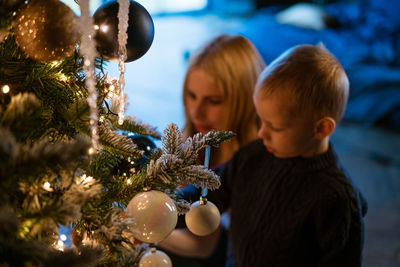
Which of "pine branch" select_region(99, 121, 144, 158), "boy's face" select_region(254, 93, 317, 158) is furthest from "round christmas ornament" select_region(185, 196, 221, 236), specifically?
"boy's face" select_region(254, 93, 317, 158)

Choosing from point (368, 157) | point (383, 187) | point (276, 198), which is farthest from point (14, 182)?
point (368, 157)

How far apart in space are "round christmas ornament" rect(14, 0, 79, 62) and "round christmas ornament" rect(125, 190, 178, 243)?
23 centimetres

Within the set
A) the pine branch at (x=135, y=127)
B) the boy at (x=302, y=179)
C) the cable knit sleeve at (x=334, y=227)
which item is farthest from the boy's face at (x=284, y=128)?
the pine branch at (x=135, y=127)

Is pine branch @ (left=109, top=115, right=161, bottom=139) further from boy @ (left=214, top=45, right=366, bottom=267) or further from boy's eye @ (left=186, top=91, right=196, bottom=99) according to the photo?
boy's eye @ (left=186, top=91, right=196, bottom=99)

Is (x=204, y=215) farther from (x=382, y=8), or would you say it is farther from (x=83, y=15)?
(x=382, y=8)

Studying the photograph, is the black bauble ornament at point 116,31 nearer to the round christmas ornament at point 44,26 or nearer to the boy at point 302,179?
the round christmas ornament at point 44,26

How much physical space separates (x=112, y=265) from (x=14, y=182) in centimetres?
18

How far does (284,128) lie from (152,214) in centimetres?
49

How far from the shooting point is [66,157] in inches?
14.5

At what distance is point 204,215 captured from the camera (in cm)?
58

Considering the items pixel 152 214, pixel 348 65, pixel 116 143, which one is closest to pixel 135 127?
pixel 116 143

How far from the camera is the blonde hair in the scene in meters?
1.29

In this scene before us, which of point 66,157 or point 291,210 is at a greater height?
point 66,157

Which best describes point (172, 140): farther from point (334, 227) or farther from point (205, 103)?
point (205, 103)
